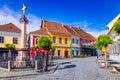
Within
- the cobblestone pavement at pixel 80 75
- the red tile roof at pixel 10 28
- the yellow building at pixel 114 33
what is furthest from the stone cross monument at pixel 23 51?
the red tile roof at pixel 10 28

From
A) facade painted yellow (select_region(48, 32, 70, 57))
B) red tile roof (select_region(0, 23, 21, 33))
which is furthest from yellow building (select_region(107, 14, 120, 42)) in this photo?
red tile roof (select_region(0, 23, 21, 33))

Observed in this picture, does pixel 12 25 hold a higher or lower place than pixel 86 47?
higher

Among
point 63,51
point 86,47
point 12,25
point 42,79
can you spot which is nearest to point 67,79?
point 42,79

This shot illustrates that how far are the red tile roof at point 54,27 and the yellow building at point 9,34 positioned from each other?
30.1ft

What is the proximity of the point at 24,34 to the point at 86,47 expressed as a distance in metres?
41.3

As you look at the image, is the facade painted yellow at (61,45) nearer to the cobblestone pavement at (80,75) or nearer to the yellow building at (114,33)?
the yellow building at (114,33)

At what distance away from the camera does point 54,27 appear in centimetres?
5438

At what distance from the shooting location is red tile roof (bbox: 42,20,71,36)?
171 feet

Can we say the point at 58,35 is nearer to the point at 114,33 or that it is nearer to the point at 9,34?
the point at 9,34

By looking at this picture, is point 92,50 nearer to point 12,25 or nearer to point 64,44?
point 64,44

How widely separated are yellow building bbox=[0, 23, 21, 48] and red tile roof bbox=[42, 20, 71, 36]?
9.18m

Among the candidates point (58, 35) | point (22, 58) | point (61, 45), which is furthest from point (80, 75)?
point (61, 45)

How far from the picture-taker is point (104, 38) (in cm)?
2264

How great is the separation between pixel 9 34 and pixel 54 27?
14277 millimetres
